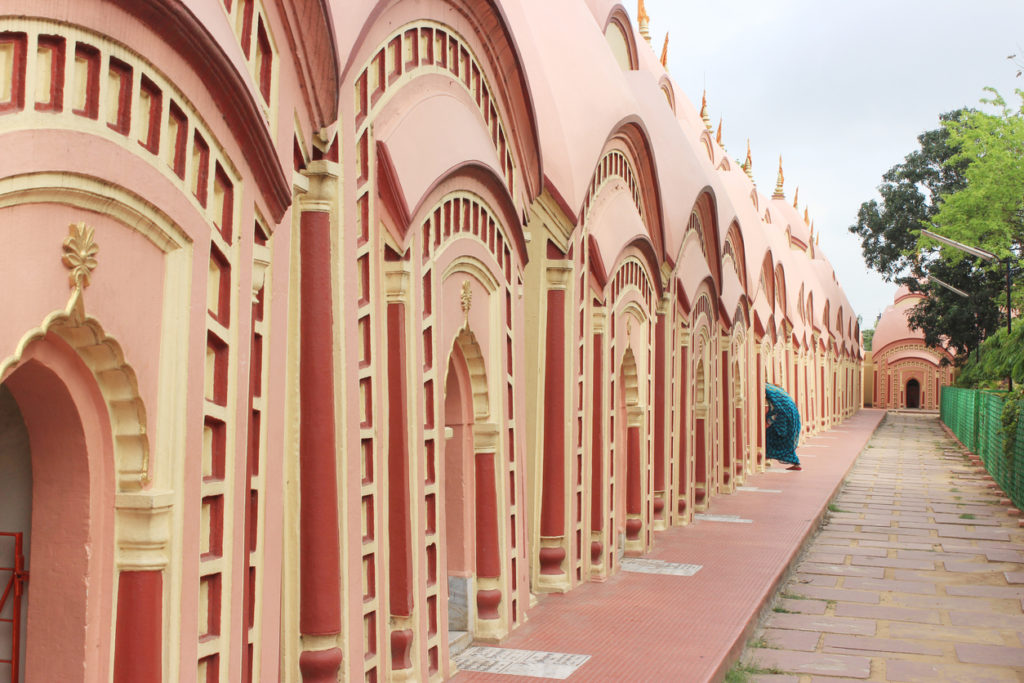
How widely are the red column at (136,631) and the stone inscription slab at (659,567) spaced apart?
6.88m

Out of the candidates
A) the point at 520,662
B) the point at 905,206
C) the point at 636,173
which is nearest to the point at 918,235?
the point at 905,206

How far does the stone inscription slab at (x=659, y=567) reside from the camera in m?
9.88

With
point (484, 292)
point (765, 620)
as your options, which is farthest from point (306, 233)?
point (765, 620)

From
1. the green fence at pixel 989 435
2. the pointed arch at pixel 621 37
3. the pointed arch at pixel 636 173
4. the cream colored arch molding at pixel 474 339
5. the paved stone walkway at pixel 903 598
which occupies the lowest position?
the paved stone walkway at pixel 903 598

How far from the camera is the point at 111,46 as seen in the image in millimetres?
3195

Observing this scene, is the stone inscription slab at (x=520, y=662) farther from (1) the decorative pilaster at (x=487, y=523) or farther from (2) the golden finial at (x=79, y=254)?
(2) the golden finial at (x=79, y=254)

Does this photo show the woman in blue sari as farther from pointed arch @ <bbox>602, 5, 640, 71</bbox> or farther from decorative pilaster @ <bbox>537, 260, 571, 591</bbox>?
decorative pilaster @ <bbox>537, 260, 571, 591</bbox>

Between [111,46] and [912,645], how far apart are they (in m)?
7.26

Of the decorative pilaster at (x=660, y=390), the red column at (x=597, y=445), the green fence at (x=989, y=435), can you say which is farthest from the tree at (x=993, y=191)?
the red column at (x=597, y=445)

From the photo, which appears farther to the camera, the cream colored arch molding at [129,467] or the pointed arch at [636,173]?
the pointed arch at [636,173]

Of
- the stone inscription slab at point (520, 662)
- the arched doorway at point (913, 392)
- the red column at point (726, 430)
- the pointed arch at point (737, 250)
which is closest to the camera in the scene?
the stone inscription slab at point (520, 662)

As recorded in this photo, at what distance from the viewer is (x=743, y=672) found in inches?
289

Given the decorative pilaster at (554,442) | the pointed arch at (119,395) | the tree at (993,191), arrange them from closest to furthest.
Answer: the pointed arch at (119,395), the decorative pilaster at (554,442), the tree at (993,191)

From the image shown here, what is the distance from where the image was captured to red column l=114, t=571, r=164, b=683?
11.3 ft
